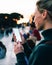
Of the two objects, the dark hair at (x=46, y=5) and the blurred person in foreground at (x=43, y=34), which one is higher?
the dark hair at (x=46, y=5)

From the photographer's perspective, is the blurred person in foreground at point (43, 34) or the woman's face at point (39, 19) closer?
the blurred person in foreground at point (43, 34)

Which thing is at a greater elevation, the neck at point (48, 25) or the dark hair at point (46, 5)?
the dark hair at point (46, 5)

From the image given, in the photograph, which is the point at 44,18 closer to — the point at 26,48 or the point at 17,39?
the point at 17,39

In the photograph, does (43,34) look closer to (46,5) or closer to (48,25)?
(48,25)

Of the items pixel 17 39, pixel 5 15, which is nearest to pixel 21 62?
pixel 17 39

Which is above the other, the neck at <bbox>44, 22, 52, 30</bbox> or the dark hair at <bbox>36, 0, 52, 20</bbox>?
the dark hair at <bbox>36, 0, 52, 20</bbox>

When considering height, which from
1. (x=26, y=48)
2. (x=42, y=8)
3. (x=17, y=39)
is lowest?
(x=26, y=48)

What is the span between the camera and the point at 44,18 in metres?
1.53

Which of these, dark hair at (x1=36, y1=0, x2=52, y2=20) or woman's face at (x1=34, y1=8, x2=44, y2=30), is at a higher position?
dark hair at (x1=36, y1=0, x2=52, y2=20)

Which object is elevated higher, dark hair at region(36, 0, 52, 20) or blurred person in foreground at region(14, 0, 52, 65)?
dark hair at region(36, 0, 52, 20)

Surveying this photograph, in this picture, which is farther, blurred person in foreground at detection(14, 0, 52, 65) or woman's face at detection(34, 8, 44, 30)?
woman's face at detection(34, 8, 44, 30)

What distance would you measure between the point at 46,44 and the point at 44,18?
19cm

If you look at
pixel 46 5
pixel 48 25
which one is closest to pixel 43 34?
pixel 48 25

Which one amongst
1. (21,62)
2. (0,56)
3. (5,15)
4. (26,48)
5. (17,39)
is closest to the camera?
(21,62)
